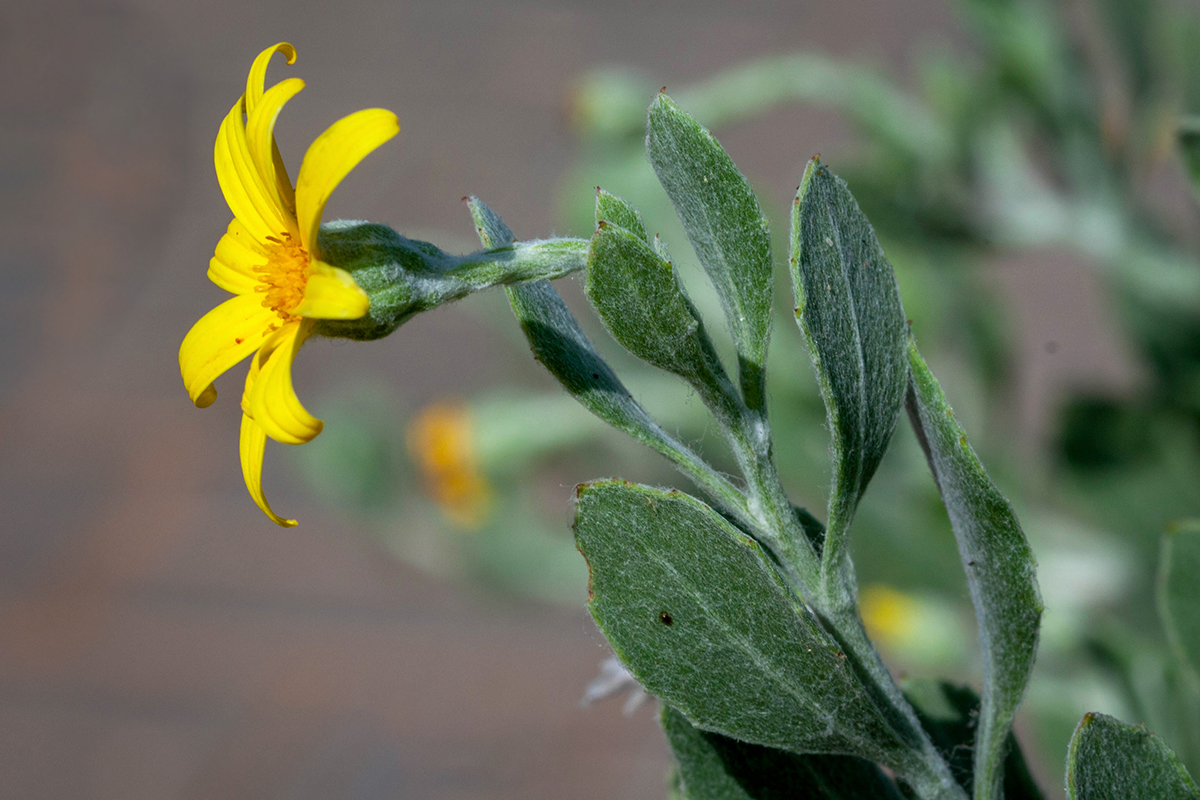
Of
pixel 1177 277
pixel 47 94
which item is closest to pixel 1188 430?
pixel 1177 277

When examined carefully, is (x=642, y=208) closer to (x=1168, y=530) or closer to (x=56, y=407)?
(x=1168, y=530)

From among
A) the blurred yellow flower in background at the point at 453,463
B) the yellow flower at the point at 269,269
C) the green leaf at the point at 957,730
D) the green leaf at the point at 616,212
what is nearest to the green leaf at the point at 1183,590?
the green leaf at the point at 957,730

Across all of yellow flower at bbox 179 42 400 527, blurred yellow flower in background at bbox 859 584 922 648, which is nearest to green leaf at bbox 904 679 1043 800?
yellow flower at bbox 179 42 400 527

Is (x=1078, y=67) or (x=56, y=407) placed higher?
(x=56, y=407)

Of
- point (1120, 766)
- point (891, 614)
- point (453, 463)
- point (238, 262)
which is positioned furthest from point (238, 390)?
point (1120, 766)

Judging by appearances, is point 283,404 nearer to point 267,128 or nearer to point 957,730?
point 267,128

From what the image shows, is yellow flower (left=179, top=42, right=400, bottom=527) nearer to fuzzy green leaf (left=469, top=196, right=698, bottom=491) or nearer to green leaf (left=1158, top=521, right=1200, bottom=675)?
fuzzy green leaf (left=469, top=196, right=698, bottom=491)
